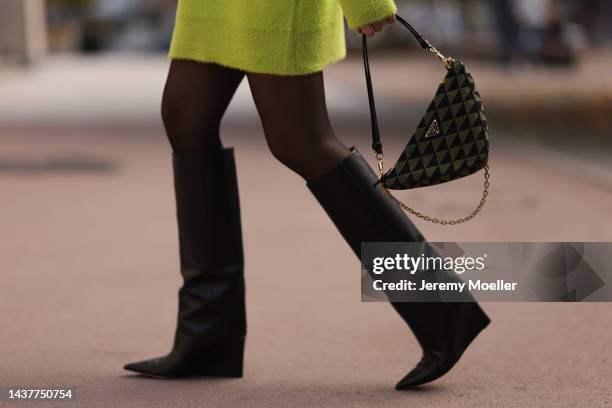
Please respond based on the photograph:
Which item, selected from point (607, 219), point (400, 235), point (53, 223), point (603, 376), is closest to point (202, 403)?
point (400, 235)

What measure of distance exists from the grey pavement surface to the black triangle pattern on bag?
1.75ft

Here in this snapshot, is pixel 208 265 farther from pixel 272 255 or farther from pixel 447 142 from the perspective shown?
pixel 272 255

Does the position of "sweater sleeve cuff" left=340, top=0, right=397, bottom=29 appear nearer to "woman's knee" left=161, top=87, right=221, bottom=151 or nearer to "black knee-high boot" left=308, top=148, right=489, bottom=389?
"black knee-high boot" left=308, top=148, right=489, bottom=389

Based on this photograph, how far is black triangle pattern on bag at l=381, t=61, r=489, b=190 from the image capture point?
2.82 m

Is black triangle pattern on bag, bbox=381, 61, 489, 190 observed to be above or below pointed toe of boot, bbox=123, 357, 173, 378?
above

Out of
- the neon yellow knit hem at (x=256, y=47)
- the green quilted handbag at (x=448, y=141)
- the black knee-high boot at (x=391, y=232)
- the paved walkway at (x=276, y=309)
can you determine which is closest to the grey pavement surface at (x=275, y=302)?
the paved walkway at (x=276, y=309)

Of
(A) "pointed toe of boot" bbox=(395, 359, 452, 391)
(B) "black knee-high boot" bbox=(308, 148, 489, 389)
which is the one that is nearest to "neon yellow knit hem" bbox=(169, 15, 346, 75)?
(B) "black knee-high boot" bbox=(308, 148, 489, 389)

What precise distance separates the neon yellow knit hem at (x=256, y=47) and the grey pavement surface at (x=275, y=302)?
76 cm

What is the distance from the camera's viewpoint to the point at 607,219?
20.2 ft

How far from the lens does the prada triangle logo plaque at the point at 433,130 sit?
2.84m

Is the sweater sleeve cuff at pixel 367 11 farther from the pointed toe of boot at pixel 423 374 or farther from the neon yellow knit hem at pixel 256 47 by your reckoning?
the pointed toe of boot at pixel 423 374

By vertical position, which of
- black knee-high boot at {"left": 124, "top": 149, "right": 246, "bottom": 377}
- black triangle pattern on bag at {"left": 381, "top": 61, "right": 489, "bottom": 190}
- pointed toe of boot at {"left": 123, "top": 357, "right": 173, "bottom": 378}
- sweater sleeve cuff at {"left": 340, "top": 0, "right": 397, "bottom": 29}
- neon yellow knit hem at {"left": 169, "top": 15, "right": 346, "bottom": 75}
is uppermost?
sweater sleeve cuff at {"left": 340, "top": 0, "right": 397, "bottom": 29}

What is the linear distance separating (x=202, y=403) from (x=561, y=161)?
5930 millimetres

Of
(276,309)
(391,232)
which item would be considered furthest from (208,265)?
(276,309)
